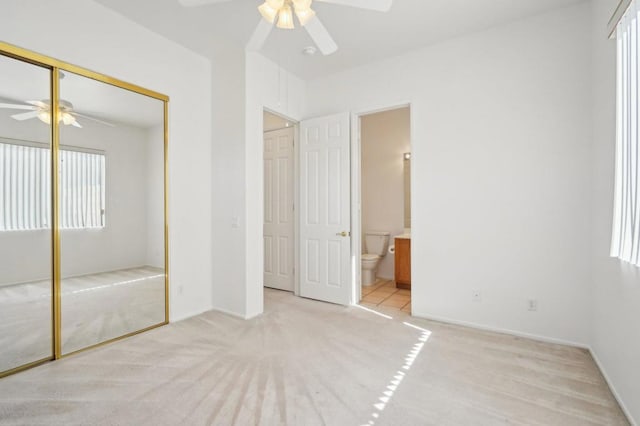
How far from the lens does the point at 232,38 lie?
312 cm

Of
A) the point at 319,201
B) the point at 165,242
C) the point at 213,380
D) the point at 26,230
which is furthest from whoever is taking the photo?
the point at 319,201

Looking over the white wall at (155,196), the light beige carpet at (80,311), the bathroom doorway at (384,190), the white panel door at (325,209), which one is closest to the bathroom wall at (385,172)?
the bathroom doorway at (384,190)

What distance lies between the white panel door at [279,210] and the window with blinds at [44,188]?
2186 mm

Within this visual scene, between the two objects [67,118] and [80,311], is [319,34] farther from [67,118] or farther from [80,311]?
[80,311]

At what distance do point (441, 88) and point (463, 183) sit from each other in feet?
3.32

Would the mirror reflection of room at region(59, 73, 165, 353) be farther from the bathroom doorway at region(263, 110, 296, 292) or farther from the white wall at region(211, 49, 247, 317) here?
the bathroom doorway at region(263, 110, 296, 292)

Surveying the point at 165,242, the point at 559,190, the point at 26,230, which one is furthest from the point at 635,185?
the point at 26,230

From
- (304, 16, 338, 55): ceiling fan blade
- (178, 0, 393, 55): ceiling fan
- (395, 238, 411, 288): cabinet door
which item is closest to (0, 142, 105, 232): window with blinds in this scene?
(178, 0, 393, 55): ceiling fan

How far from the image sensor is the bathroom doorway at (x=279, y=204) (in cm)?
435

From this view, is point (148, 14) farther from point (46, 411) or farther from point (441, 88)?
point (46, 411)

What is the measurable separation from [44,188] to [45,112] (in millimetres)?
575

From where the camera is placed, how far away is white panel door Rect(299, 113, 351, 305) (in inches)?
148

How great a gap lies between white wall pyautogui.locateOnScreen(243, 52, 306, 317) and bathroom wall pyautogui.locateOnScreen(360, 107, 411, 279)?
2.08 metres

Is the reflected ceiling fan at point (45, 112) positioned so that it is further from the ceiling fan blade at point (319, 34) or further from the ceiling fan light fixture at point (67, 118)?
the ceiling fan blade at point (319, 34)
